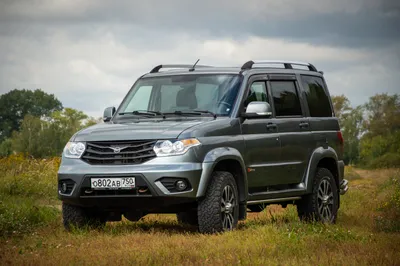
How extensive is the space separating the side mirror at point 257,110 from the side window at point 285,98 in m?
0.99

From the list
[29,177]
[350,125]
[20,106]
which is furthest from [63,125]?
[29,177]

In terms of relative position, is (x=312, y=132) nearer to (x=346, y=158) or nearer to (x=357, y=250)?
(x=357, y=250)

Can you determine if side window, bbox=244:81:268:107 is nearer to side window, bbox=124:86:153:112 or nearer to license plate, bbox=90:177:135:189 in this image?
side window, bbox=124:86:153:112

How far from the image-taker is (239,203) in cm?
1068

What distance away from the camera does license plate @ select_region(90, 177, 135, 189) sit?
9648mm

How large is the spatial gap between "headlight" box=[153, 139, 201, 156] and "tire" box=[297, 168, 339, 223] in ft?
10.5

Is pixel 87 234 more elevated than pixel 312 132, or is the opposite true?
pixel 312 132

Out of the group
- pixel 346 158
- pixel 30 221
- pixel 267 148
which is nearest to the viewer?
pixel 267 148

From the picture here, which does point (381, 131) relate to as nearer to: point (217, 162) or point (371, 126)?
point (371, 126)

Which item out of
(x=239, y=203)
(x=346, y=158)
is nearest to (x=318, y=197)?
(x=239, y=203)

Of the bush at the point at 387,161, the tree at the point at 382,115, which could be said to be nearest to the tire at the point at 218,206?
the bush at the point at 387,161

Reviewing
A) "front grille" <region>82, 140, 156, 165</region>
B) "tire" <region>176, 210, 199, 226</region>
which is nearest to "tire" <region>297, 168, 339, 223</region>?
"tire" <region>176, 210, 199, 226</region>

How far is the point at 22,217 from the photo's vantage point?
1187 centimetres

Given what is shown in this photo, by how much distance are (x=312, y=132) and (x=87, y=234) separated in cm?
392
